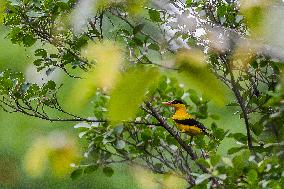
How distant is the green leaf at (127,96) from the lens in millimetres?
281

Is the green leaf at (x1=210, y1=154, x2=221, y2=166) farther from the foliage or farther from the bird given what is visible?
the bird

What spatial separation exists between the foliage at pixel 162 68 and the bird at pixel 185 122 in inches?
1.1

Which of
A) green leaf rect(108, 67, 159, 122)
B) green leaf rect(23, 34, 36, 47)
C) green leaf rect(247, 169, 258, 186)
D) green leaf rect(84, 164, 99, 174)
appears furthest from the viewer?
green leaf rect(84, 164, 99, 174)

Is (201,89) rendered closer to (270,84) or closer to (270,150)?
(270,150)

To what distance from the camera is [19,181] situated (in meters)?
4.31

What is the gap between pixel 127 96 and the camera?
0.93 ft

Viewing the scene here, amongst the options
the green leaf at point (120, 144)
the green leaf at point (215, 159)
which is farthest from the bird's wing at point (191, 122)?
the green leaf at point (215, 159)

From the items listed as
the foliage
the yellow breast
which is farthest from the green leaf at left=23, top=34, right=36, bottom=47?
the yellow breast

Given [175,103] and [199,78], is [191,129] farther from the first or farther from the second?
[199,78]

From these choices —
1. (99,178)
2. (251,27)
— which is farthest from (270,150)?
(99,178)

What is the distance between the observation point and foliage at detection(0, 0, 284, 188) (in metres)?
0.30

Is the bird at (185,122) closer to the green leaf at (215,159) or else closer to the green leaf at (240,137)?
the green leaf at (240,137)

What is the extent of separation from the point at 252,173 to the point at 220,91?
752 millimetres

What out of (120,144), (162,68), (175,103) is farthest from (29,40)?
(162,68)
